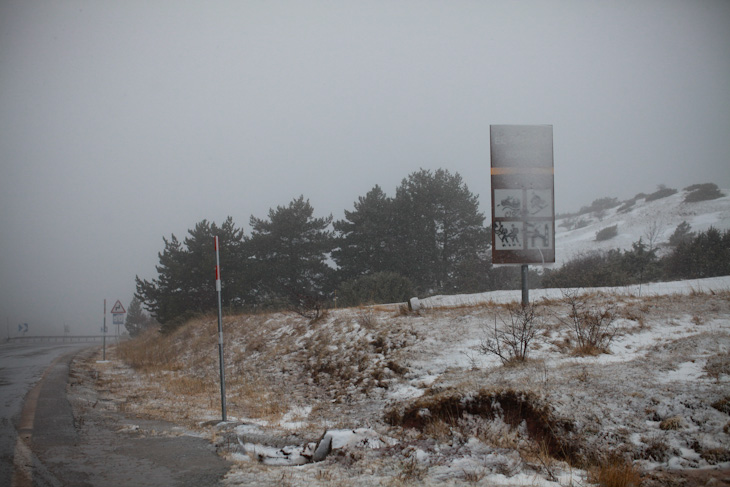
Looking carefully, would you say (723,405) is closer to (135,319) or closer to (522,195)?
(522,195)

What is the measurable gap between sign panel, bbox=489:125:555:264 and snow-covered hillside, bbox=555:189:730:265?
2379 cm

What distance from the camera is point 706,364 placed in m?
5.96

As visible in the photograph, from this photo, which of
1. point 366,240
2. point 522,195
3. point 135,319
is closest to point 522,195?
point 522,195

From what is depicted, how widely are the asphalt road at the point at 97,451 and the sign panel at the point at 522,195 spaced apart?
894 cm

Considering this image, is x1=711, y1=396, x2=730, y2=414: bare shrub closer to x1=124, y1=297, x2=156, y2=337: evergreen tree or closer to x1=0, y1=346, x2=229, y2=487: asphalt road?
x1=0, y1=346, x2=229, y2=487: asphalt road

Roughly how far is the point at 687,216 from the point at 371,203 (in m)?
29.9

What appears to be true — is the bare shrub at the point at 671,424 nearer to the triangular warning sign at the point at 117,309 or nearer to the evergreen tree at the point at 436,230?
the triangular warning sign at the point at 117,309

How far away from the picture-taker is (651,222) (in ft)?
141

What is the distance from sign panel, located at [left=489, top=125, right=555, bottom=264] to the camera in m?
11.8

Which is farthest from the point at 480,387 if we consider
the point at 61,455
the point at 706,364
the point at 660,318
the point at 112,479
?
the point at 660,318

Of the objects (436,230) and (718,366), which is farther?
(436,230)

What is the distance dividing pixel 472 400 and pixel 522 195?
23.4ft

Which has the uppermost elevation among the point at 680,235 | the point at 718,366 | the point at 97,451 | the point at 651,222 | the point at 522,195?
the point at 522,195

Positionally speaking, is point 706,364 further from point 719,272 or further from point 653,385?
point 719,272
